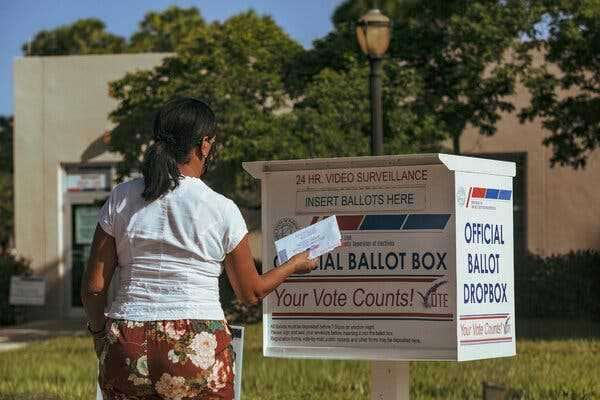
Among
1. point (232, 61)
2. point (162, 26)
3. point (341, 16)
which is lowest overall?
point (232, 61)

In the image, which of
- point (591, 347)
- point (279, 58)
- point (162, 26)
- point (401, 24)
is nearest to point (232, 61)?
point (279, 58)

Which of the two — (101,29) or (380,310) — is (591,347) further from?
(101,29)

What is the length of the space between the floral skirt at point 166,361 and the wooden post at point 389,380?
1.68 metres

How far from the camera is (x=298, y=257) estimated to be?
4793mm

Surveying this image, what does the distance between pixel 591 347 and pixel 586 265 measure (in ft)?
25.3

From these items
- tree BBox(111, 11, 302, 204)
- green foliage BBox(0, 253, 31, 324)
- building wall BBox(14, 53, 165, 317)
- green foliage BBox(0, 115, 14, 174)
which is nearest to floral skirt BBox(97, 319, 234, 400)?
tree BBox(111, 11, 302, 204)

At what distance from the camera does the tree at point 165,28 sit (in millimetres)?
47844

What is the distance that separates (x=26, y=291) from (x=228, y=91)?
665cm

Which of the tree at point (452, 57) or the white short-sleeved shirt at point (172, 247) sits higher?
the tree at point (452, 57)

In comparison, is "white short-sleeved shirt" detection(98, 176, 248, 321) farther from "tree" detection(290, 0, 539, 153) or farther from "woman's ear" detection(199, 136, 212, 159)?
"tree" detection(290, 0, 539, 153)

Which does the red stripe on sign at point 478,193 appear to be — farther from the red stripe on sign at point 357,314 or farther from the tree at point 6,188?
the tree at point 6,188

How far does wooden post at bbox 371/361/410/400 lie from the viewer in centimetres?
589

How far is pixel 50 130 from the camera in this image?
1031 inches

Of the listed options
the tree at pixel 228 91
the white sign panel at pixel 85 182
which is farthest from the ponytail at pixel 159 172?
the white sign panel at pixel 85 182
